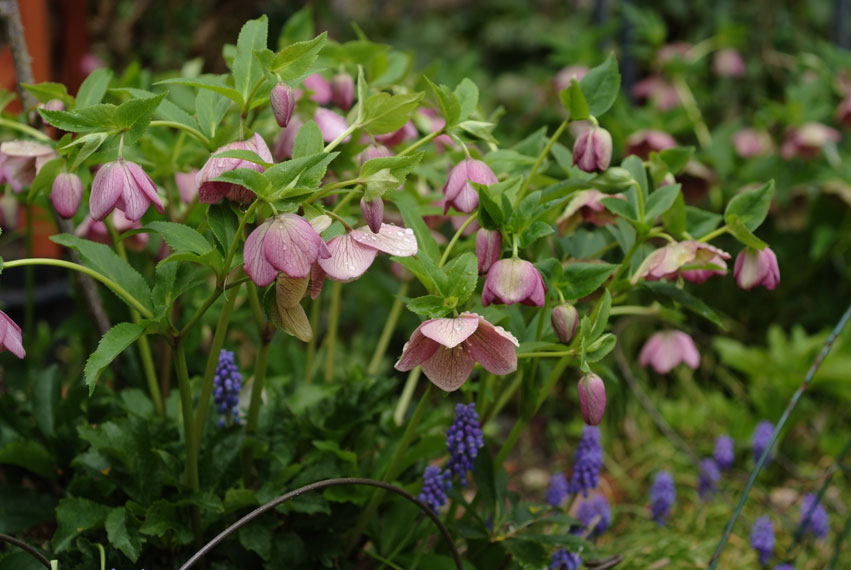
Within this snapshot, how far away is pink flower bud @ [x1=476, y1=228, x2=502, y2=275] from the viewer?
2.72 feet

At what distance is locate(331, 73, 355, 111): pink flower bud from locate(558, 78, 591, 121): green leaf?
13.1 inches

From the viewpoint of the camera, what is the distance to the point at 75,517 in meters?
0.93

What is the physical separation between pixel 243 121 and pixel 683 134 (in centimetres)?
165

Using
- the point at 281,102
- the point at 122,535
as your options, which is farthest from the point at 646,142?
the point at 122,535

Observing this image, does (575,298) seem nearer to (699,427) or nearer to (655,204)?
(655,204)

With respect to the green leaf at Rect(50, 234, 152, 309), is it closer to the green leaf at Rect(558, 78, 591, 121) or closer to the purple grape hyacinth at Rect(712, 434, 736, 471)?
the green leaf at Rect(558, 78, 591, 121)

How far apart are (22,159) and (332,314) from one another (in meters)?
0.48

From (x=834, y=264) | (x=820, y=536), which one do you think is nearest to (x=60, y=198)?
(x=820, y=536)

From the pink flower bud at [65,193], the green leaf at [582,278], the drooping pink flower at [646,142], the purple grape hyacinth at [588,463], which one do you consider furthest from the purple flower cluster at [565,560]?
the drooping pink flower at [646,142]

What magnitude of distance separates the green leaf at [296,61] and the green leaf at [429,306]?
23 cm

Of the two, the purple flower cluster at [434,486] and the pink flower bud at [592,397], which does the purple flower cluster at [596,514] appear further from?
the pink flower bud at [592,397]

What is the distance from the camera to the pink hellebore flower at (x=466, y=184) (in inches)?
34.4

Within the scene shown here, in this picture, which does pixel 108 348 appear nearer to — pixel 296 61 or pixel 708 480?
pixel 296 61

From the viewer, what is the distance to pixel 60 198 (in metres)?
0.83
